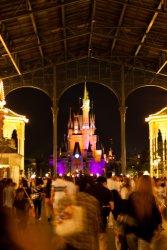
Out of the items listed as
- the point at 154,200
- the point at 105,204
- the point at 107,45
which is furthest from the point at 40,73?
the point at 154,200

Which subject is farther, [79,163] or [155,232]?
[79,163]

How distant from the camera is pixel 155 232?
5.40 metres

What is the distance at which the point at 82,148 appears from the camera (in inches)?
4269

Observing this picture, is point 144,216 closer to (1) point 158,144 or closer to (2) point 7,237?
(2) point 7,237

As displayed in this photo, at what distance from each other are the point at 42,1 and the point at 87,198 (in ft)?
60.9

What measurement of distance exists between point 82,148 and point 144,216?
103m

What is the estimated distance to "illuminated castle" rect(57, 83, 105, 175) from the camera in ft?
343

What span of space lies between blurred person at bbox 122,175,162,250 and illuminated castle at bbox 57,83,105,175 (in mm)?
95303

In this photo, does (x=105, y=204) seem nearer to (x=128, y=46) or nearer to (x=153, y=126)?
(x=128, y=46)

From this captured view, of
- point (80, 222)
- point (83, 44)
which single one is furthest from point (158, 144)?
point (80, 222)

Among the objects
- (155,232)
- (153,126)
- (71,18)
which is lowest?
(155,232)

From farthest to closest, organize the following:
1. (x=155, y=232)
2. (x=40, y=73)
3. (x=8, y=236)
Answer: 1. (x=40, y=73)
2. (x=155, y=232)
3. (x=8, y=236)

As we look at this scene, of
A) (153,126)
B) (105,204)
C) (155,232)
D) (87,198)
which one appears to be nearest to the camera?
(87,198)

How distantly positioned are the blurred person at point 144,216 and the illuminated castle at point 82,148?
95303 millimetres
